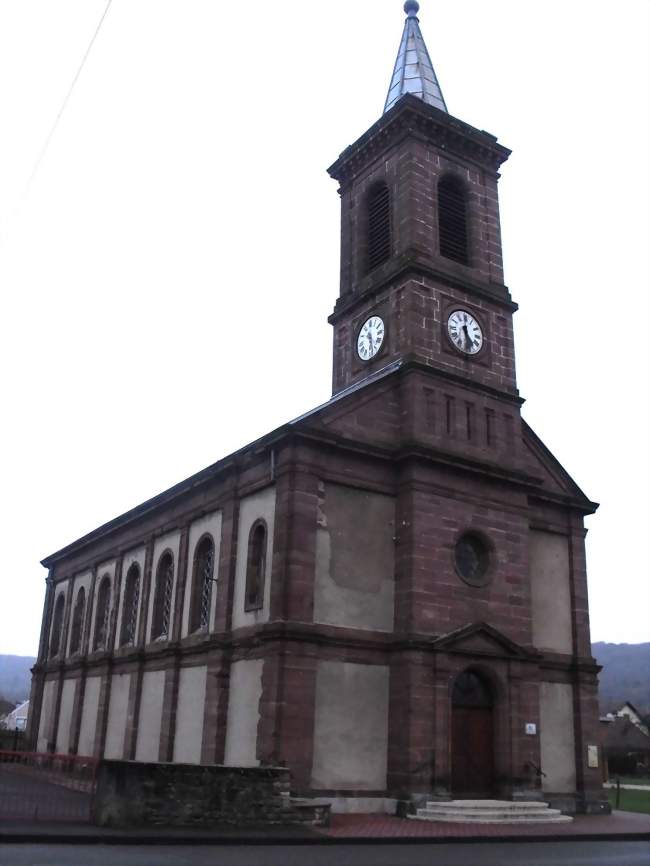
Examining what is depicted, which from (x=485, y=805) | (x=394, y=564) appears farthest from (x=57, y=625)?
(x=485, y=805)

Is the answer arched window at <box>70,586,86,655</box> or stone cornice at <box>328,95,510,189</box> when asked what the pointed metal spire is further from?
arched window at <box>70,586,86,655</box>

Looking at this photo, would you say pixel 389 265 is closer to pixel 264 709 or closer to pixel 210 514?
pixel 210 514

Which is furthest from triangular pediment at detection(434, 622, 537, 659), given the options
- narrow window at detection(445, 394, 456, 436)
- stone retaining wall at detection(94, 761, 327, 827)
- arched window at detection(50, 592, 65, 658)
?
arched window at detection(50, 592, 65, 658)

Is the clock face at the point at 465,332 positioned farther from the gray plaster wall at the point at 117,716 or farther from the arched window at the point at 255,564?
the gray plaster wall at the point at 117,716

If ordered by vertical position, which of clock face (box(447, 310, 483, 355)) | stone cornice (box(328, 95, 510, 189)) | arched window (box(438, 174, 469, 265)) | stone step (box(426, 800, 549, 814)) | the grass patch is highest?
stone cornice (box(328, 95, 510, 189))

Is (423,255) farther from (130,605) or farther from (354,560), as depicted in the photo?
(130,605)

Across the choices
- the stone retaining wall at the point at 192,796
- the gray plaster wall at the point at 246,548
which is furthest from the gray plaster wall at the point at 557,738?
the stone retaining wall at the point at 192,796

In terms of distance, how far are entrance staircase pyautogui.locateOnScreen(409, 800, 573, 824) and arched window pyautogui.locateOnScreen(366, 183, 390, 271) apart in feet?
52.4

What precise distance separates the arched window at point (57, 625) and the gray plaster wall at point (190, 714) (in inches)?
590

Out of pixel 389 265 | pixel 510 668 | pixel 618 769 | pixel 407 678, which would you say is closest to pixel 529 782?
pixel 510 668

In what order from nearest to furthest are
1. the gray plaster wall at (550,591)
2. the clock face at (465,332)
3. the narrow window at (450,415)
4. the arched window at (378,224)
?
1. the narrow window at (450,415)
2. the gray plaster wall at (550,591)
3. the clock face at (465,332)
4. the arched window at (378,224)

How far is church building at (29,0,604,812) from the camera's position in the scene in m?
21.1

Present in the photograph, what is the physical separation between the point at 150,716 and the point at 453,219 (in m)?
18.4

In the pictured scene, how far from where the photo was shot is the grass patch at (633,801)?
26766 millimetres
